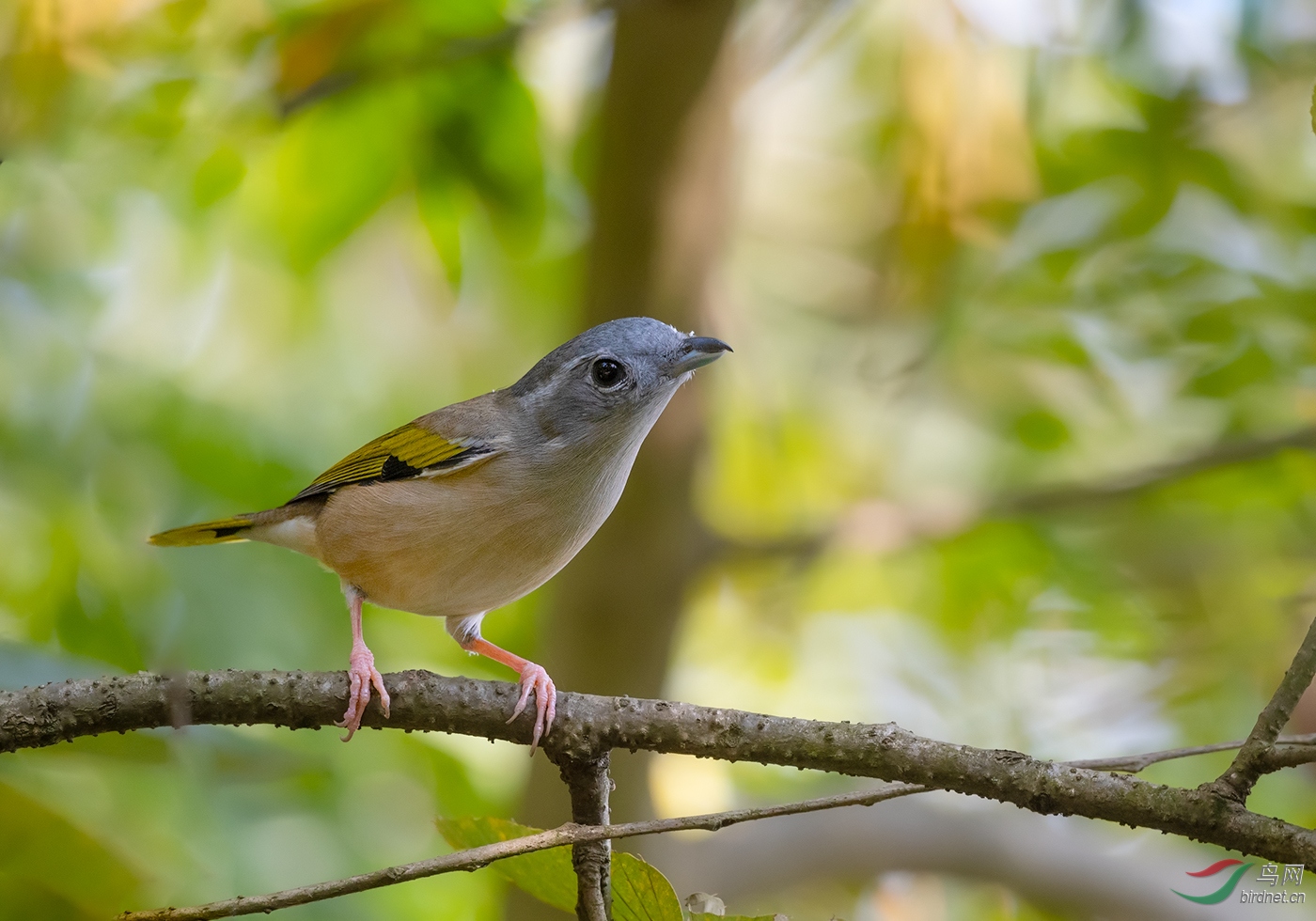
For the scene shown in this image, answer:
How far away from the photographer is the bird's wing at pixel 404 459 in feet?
13.5

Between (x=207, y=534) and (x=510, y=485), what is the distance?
176cm

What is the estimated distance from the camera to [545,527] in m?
3.71

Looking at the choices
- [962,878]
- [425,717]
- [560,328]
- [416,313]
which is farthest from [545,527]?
[416,313]

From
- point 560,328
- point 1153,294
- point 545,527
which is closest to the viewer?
point 545,527

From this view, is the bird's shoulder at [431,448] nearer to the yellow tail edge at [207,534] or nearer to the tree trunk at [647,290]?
the yellow tail edge at [207,534]

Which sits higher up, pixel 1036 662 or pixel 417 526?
pixel 1036 662

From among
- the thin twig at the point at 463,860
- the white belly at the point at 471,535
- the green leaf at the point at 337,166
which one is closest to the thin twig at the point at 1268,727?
the thin twig at the point at 463,860

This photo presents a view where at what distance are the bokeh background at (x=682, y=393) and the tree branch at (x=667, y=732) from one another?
0.52 meters

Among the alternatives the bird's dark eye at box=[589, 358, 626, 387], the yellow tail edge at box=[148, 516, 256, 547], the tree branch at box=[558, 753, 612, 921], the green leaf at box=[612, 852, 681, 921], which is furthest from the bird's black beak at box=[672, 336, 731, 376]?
the yellow tail edge at box=[148, 516, 256, 547]

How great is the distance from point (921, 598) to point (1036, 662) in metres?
1.01

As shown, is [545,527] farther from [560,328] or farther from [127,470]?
[560,328]

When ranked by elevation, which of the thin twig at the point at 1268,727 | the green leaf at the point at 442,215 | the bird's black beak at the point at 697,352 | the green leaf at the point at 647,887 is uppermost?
the green leaf at the point at 442,215

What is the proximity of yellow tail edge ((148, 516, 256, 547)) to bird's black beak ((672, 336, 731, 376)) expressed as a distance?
2.19m

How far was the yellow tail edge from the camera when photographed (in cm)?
462
